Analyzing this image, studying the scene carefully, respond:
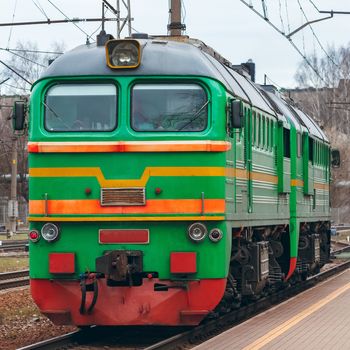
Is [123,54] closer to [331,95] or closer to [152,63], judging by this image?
[152,63]

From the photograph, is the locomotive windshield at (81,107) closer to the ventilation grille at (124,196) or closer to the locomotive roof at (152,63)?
the locomotive roof at (152,63)

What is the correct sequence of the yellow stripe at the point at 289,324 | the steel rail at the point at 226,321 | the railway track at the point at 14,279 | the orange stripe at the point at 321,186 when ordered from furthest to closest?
the orange stripe at the point at 321,186
the railway track at the point at 14,279
the steel rail at the point at 226,321
the yellow stripe at the point at 289,324

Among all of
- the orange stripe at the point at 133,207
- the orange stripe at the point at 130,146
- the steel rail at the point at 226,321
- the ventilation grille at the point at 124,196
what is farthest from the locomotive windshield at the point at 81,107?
the steel rail at the point at 226,321

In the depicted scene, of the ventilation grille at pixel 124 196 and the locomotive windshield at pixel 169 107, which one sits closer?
the ventilation grille at pixel 124 196

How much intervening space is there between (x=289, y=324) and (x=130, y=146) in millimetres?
3276

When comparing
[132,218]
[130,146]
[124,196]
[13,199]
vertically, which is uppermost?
[13,199]

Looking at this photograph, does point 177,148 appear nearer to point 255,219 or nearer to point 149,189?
point 149,189

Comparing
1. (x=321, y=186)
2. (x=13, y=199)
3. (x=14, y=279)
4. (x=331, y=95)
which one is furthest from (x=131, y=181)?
(x=331, y=95)

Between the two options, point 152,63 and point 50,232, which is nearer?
point 50,232

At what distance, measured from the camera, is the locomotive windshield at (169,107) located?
1258cm

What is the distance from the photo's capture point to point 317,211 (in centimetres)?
2189

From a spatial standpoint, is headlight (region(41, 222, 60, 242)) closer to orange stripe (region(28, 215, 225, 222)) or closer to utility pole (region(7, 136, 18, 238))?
orange stripe (region(28, 215, 225, 222))

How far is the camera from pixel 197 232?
12352 millimetres

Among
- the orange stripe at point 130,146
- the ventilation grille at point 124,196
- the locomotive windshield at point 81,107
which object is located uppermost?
the locomotive windshield at point 81,107
